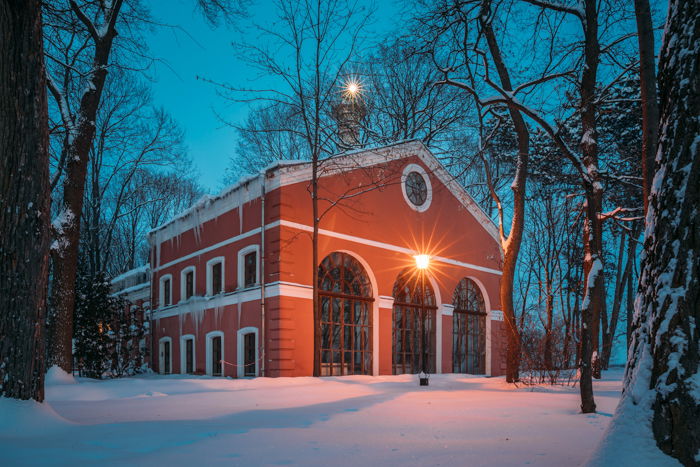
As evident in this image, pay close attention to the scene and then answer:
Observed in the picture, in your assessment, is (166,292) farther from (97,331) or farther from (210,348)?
(210,348)

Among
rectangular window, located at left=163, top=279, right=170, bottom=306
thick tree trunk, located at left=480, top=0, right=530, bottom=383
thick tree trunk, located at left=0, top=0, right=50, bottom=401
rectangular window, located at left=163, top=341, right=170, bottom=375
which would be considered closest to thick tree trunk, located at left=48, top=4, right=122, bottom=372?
thick tree trunk, located at left=0, top=0, right=50, bottom=401

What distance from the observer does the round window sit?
60.1ft

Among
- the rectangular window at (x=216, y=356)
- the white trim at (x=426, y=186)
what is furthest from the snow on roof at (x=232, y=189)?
the rectangular window at (x=216, y=356)

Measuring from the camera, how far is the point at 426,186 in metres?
19.0

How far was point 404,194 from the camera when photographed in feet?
59.1

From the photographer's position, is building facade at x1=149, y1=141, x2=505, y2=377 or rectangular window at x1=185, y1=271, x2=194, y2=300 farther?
rectangular window at x1=185, y1=271, x2=194, y2=300

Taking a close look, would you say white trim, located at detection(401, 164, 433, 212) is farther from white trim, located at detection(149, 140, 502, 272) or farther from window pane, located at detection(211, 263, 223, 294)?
window pane, located at detection(211, 263, 223, 294)

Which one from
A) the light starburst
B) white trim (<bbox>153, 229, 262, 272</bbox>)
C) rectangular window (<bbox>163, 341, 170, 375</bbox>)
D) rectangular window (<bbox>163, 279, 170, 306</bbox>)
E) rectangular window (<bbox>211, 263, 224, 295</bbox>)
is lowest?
rectangular window (<bbox>163, 341, 170, 375</bbox>)

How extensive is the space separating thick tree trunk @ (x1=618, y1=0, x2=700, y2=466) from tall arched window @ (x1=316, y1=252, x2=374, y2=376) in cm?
1241

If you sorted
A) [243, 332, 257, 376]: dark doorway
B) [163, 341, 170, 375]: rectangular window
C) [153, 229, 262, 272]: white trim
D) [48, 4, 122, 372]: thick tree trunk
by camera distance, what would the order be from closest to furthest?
[48, 4, 122, 372]: thick tree trunk → [243, 332, 257, 376]: dark doorway → [153, 229, 262, 272]: white trim → [163, 341, 170, 375]: rectangular window

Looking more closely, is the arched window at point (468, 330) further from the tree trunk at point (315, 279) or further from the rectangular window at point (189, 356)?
the rectangular window at point (189, 356)

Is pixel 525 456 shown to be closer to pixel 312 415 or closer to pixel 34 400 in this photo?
pixel 312 415

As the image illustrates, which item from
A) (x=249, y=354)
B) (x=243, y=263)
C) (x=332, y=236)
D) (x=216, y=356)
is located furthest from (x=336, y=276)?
(x=216, y=356)

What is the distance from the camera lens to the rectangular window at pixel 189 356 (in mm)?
18692
